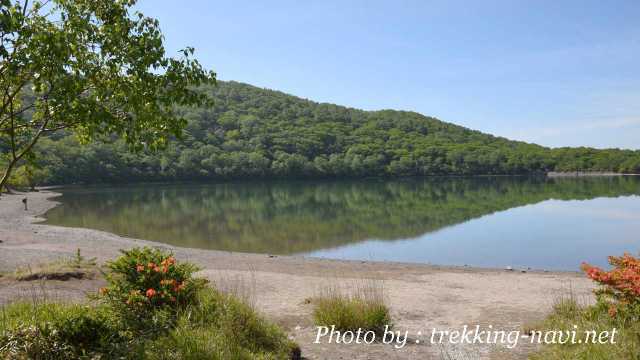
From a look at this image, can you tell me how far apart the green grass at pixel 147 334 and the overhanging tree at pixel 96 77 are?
209cm

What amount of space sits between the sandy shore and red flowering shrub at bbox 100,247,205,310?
4.90ft

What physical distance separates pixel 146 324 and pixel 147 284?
833 mm

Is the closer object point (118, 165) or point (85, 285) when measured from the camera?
point (85, 285)

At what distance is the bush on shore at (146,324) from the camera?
6.75m

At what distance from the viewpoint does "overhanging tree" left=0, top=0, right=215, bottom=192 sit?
266 inches

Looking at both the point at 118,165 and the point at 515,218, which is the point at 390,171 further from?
the point at 515,218

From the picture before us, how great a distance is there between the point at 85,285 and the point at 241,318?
8693mm

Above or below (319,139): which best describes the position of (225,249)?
below

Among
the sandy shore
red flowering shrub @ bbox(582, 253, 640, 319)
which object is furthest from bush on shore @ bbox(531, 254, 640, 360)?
the sandy shore

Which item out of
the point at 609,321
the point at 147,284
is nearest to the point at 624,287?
the point at 609,321

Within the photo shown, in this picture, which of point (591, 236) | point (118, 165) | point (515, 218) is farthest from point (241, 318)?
point (118, 165)

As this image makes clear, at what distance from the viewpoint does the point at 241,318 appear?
27.9 feet

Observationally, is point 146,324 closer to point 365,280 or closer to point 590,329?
point 590,329

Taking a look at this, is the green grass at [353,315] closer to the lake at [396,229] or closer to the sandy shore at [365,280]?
the sandy shore at [365,280]
